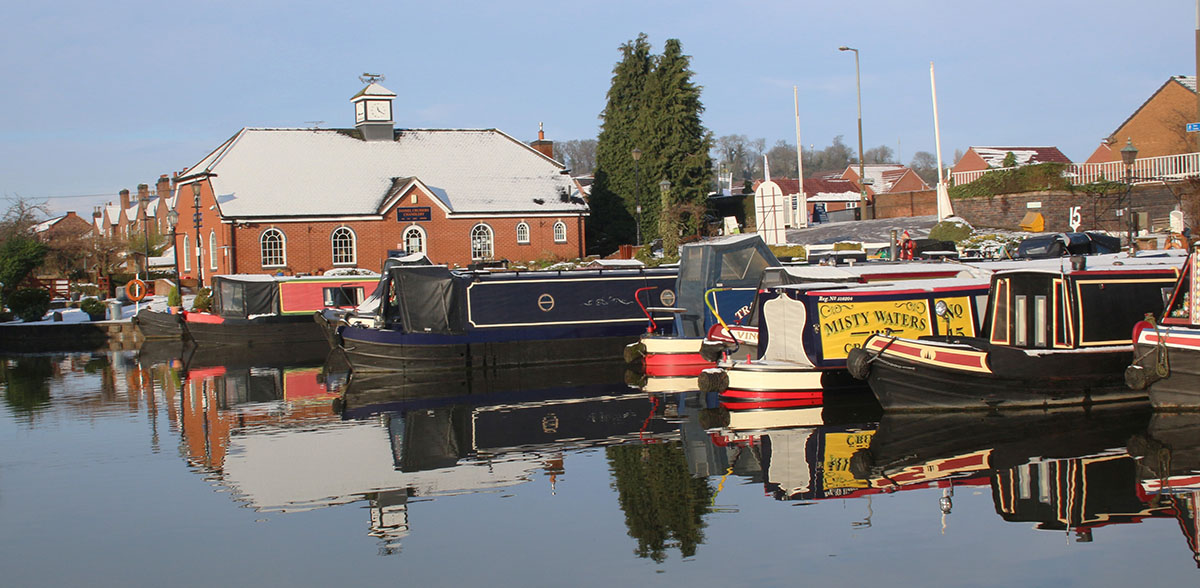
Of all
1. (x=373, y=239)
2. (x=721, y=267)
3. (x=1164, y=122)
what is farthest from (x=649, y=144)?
(x=721, y=267)

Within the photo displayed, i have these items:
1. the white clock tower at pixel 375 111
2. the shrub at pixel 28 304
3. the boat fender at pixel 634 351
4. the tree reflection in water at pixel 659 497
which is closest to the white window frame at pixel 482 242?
the white clock tower at pixel 375 111

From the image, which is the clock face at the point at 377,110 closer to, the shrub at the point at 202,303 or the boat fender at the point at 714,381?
the shrub at the point at 202,303

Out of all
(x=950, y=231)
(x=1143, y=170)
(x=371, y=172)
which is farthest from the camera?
(x=371, y=172)

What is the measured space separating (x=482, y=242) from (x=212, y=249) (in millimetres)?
10502

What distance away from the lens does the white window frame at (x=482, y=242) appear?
45.2 meters

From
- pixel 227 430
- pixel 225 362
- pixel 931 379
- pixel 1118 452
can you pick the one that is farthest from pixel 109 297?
pixel 1118 452

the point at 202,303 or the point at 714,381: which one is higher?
the point at 202,303

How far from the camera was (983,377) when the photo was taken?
15.0 meters

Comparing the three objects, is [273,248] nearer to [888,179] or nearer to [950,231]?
[950,231]

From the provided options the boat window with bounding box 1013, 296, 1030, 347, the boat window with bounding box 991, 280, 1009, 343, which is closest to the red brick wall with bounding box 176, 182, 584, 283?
the boat window with bounding box 991, 280, 1009, 343

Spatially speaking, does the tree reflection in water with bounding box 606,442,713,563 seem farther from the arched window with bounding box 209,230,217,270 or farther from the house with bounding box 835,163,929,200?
the house with bounding box 835,163,929,200

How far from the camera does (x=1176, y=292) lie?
14461 mm

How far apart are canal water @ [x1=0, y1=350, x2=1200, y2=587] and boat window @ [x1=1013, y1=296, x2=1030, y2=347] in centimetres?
143

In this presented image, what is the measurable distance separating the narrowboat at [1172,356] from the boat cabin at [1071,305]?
1272mm
